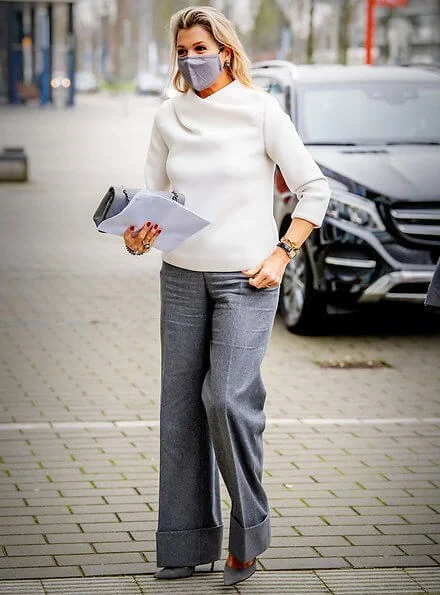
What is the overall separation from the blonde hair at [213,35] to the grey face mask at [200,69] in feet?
0.22

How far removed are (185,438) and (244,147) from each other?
0.99 meters

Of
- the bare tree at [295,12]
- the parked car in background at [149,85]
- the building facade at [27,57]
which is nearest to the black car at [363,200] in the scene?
the building facade at [27,57]

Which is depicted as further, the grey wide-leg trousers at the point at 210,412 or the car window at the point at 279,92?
the car window at the point at 279,92

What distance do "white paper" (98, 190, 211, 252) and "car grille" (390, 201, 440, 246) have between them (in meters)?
5.03

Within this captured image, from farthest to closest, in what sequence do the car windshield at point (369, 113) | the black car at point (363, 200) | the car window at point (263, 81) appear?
the car window at point (263, 81)
the car windshield at point (369, 113)
the black car at point (363, 200)

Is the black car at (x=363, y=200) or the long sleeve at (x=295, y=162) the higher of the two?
the long sleeve at (x=295, y=162)

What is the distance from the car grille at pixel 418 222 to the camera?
30.5 ft

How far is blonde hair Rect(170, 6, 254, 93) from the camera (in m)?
4.41

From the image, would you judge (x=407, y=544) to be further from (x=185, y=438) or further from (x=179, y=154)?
(x=179, y=154)

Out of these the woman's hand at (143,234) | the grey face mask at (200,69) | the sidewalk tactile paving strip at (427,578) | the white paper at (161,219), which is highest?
the grey face mask at (200,69)

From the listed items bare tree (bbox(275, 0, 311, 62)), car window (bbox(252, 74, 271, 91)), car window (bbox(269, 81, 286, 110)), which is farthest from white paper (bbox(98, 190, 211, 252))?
bare tree (bbox(275, 0, 311, 62))

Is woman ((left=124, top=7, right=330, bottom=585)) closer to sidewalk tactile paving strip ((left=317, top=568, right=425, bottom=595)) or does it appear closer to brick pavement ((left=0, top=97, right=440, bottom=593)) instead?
sidewalk tactile paving strip ((left=317, top=568, right=425, bottom=595))

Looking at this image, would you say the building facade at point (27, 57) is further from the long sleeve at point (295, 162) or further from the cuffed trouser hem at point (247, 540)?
the cuffed trouser hem at point (247, 540)

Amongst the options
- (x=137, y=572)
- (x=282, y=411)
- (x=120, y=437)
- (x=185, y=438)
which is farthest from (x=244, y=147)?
(x=282, y=411)
